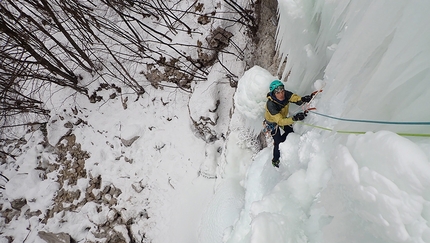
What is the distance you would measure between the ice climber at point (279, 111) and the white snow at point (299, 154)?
127 millimetres

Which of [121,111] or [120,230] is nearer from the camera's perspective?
[120,230]

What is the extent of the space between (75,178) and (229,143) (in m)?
3.77

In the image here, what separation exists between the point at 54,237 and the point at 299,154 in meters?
5.28

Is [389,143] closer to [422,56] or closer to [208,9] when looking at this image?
[422,56]

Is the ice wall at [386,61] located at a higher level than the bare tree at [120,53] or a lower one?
lower

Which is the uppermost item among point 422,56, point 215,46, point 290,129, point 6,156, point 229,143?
point 215,46

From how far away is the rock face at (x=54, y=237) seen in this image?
513 centimetres

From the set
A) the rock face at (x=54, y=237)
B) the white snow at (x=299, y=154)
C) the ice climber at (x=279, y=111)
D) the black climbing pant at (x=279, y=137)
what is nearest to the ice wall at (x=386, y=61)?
the white snow at (x=299, y=154)

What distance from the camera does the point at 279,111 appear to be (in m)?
2.43

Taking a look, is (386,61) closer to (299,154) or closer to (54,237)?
(299,154)

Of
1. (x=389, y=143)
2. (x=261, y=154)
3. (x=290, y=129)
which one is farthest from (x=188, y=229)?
(x=389, y=143)

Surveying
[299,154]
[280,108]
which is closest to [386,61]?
[299,154]

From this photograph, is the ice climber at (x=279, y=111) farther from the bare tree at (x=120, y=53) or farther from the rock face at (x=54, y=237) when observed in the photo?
the rock face at (x=54, y=237)

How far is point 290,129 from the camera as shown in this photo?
2.55m
